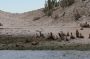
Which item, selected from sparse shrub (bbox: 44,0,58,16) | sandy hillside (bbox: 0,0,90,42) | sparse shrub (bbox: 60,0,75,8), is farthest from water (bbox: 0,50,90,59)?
sparse shrub (bbox: 44,0,58,16)

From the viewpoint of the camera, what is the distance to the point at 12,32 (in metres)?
Result: 33.0

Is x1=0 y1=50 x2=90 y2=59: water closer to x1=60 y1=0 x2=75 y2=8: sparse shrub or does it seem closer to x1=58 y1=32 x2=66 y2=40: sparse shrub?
x1=58 y1=32 x2=66 y2=40: sparse shrub

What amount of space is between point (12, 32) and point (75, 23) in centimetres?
586

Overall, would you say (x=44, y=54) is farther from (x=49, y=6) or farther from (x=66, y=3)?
(x=49, y=6)

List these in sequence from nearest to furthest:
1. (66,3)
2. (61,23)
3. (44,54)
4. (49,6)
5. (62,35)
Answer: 1. (44,54)
2. (62,35)
3. (61,23)
4. (66,3)
5. (49,6)

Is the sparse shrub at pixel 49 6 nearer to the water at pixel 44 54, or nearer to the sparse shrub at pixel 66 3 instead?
the sparse shrub at pixel 66 3

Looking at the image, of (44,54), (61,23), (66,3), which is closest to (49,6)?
(66,3)

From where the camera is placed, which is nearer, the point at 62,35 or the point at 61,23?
the point at 62,35

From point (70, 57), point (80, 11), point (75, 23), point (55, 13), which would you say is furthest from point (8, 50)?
point (55, 13)

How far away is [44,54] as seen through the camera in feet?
84.4

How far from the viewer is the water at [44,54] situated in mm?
24672

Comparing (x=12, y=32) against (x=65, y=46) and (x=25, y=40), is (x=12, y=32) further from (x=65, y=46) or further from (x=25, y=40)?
(x=65, y=46)

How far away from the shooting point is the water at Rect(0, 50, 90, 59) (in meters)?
24.7

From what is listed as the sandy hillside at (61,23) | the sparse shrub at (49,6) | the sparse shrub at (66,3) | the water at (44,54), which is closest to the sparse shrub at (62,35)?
the sandy hillside at (61,23)
